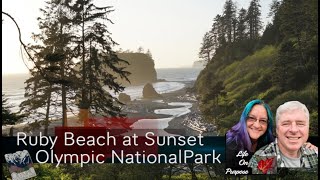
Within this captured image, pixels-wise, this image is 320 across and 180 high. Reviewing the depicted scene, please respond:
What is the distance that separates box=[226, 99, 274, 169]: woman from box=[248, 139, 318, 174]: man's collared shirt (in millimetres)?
123

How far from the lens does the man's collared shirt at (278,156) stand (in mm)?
9305

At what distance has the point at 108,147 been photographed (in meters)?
9.90

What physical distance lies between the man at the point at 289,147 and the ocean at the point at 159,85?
10.4 ft

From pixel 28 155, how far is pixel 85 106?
267 centimetres

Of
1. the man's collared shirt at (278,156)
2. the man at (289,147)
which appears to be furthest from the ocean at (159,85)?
the man's collared shirt at (278,156)

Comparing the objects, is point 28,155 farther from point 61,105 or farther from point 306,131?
point 306,131

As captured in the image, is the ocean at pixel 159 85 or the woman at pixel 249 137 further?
the ocean at pixel 159 85

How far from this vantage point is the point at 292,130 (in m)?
8.98

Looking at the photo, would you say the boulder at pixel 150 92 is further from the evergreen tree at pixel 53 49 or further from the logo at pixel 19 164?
the logo at pixel 19 164

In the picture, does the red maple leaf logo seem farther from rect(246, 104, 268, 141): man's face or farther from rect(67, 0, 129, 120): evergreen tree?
rect(67, 0, 129, 120): evergreen tree

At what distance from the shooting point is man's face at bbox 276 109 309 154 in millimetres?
8891

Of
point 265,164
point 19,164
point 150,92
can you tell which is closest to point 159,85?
point 150,92

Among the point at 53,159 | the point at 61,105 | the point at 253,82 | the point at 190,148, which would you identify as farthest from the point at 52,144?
the point at 253,82

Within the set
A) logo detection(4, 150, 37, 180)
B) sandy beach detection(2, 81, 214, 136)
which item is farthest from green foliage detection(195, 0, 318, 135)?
logo detection(4, 150, 37, 180)
